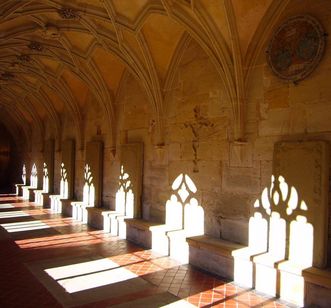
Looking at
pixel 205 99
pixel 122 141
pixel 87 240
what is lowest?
pixel 87 240

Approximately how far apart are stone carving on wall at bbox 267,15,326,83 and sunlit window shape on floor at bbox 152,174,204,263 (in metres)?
2.44

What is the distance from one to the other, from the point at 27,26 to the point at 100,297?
5.28m

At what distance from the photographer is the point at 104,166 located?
8.91 metres

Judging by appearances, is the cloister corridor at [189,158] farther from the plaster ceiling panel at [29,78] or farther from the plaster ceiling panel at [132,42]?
the plaster ceiling panel at [29,78]

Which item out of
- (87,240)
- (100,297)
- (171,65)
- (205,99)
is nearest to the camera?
(100,297)

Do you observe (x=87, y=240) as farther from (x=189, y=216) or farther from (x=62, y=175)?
(x=62, y=175)

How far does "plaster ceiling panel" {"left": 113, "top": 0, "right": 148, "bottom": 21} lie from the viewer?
5.50 m

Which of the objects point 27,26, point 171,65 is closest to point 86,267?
point 171,65

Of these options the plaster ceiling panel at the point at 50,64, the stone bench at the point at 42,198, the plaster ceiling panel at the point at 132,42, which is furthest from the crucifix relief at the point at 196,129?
the stone bench at the point at 42,198

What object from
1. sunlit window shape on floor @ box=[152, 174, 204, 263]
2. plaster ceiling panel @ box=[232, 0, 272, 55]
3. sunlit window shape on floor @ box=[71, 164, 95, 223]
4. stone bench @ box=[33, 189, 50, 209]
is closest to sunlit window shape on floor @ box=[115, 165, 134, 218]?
sunlit window shape on floor @ box=[152, 174, 204, 263]

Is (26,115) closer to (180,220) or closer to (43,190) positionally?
(43,190)

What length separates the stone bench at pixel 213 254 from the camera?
16.1 ft

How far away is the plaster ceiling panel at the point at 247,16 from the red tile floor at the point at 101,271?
3330 millimetres

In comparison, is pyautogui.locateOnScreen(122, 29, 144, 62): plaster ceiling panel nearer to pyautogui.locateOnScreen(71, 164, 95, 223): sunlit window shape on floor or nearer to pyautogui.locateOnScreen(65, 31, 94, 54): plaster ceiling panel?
pyautogui.locateOnScreen(65, 31, 94, 54): plaster ceiling panel
